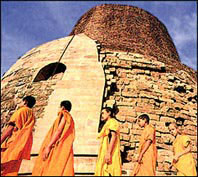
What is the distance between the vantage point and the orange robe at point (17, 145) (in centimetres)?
497

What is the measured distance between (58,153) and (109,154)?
77 centimetres

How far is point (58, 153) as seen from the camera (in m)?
4.80

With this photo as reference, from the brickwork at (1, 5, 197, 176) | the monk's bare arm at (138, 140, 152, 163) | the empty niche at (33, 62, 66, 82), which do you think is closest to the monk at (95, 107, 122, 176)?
the monk's bare arm at (138, 140, 152, 163)

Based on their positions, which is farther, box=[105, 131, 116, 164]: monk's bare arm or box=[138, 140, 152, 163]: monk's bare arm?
box=[138, 140, 152, 163]: monk's bare arm

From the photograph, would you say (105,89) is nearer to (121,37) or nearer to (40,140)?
(40,140)

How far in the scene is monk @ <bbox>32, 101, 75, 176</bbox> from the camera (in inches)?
186

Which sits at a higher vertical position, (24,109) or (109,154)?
(24,109)

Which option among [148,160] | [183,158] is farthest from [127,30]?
[148,160]

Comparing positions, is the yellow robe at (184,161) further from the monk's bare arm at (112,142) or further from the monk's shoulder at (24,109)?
the monk's shoulder at (24,109)

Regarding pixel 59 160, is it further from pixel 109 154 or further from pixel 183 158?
pixel 183 158

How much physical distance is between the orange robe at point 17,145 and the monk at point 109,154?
3.83 ft

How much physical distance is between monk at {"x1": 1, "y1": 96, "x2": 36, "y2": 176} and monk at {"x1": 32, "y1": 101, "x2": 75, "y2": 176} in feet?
1.14

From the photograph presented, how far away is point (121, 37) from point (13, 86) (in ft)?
14.4

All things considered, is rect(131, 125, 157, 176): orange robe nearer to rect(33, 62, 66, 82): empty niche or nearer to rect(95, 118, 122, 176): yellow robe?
rect(95, 118, 122, 176): yellow robe
